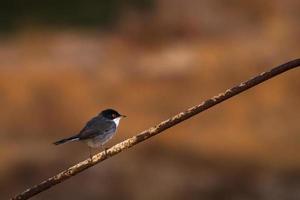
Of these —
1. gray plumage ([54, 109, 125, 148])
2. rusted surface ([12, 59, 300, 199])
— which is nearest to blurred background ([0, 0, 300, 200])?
gray plumage ([54, 109, 125, 148])

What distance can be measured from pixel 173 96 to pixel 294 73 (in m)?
2.80

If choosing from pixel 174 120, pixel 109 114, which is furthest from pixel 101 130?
pixel 174 120

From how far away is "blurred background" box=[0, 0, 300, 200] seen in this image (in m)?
19.2

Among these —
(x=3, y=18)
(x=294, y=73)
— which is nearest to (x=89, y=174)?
(x=294, y=73)

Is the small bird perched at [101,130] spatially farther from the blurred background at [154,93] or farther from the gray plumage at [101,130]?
the blurred background at [154,93]

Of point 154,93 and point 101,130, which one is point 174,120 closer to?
point 101,130

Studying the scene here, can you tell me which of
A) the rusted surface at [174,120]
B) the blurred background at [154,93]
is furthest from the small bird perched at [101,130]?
the blurred background at [154,93]

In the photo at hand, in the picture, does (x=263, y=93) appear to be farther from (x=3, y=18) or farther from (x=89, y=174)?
(x=3, y=18)

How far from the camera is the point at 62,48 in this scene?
78.0ft

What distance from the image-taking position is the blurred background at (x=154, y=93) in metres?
19.2

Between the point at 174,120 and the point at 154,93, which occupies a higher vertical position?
the point at 174,120

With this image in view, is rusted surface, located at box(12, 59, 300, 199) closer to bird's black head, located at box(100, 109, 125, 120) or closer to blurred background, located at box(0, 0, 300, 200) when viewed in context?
bird's black head, located at box(100, 109, 125, 120)

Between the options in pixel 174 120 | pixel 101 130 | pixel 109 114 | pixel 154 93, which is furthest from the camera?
pixel 154 93

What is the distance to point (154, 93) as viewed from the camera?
21484 millimetres
